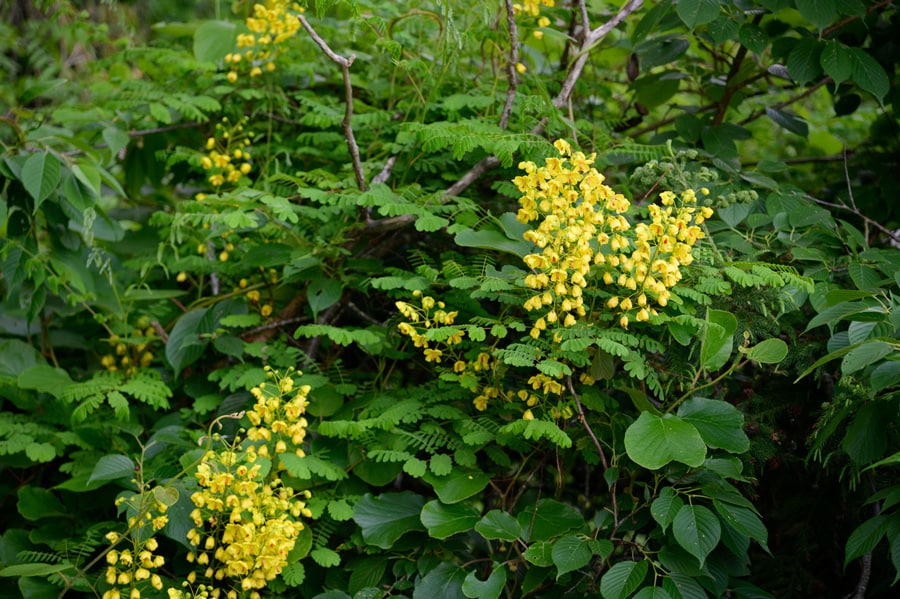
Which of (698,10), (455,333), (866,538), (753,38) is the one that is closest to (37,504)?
(455,333)

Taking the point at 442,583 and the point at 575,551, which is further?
the point at 442,583

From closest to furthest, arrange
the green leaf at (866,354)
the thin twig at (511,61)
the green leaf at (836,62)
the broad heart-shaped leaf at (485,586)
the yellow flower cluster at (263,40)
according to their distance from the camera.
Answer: the green leaf at (866,354) → the broad heart-shaped leaf at (485,586) → the thin twig at (511,61) → the green leaf at (836,62) → the yellow flower cluster at (263,40)

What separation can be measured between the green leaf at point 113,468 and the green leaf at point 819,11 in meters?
1.97

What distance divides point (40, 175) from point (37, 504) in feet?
2.69

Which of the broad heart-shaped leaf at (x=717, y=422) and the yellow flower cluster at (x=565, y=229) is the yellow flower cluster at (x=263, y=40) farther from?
the broad heart-shaped leaf at (x=717, y=422)

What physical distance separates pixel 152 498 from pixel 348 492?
1.43 ft

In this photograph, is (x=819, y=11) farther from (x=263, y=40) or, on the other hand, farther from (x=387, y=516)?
(x=387, y=516)

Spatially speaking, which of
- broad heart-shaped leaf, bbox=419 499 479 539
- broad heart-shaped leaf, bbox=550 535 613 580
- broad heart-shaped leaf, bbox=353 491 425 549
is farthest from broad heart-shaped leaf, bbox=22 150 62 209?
broad heart-shaped leaf, bbox=550 535 613 580

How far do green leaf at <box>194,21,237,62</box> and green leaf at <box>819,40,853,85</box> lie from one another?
1760 millimetres

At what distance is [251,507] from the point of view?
62.2 inches

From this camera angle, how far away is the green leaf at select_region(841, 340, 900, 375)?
1415 mm

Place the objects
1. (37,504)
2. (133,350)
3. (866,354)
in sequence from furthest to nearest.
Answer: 1. (133,350)
2. (37,504)
3. (866,354)

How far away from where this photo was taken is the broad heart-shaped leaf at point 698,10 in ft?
6.56

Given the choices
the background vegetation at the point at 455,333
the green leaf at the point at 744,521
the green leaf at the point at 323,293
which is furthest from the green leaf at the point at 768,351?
the green leaf at the point at 323,293
